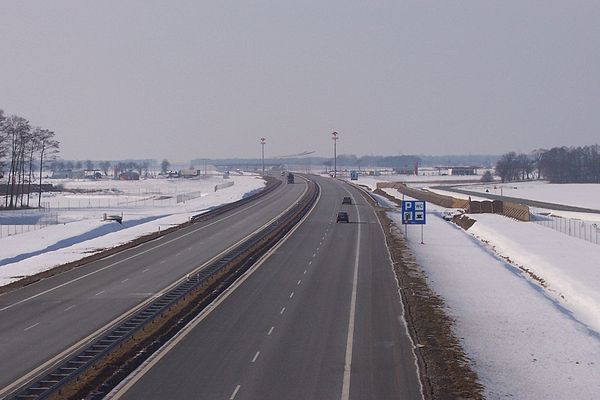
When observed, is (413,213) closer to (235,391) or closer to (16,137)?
(235,391)

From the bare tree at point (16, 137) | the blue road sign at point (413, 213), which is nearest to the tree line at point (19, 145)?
the bare tree at point (16, 137)

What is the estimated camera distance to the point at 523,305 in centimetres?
4088

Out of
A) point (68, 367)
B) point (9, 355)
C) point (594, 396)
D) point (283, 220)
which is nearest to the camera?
point (594, 396)

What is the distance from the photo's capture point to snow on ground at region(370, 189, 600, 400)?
27.3 m

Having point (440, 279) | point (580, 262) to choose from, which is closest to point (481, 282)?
point (440, 279)

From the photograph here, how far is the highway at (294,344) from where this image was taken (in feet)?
82.8

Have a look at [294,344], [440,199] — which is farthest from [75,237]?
[440,199]

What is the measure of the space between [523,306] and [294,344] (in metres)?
14.5

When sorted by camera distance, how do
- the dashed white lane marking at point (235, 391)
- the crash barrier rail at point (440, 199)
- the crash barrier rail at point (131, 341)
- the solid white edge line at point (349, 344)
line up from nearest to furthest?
the dashed white lane marking at point (235, 391), the solid white edge line at point (349, 344), the crash barrier rail at point (131, 341), the crash barrier rail at point (440, 199)

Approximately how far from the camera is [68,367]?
27656 millimetres

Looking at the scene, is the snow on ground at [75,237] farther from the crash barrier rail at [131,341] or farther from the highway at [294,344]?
the highway at [294,344]

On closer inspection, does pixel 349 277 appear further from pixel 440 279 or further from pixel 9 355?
pixel 9 355

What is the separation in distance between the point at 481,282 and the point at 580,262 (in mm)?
12978

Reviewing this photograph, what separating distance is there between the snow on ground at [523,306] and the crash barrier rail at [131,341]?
1182cm
